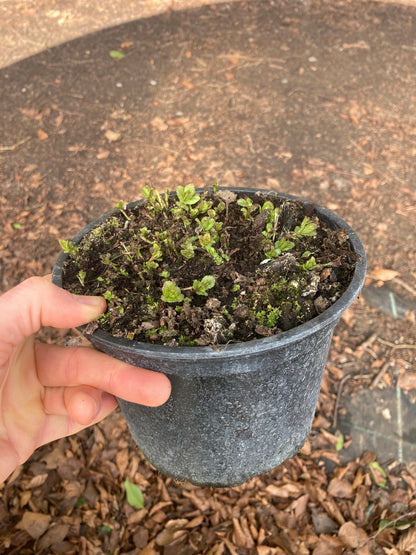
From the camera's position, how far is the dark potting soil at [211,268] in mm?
1554

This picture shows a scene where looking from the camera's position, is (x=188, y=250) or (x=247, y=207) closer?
(x=188, y=250)

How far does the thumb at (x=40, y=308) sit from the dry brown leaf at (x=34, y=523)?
1164 millimetres

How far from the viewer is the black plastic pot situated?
1479 mm

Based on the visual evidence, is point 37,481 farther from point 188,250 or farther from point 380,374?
point 380,374

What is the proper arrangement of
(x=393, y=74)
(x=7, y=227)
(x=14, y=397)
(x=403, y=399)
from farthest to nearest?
(x=393, y=74)
(x=7, y=227)
(x=403, y=399)
(x=14, y=397)

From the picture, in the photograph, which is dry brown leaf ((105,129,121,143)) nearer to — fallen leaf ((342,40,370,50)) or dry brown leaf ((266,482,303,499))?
fallen leaf ((342,40,370,50))

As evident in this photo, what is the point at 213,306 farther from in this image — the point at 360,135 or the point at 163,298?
the point at 360,135

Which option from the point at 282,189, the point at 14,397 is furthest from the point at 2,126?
the point at 14,397

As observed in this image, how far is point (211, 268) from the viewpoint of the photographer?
5.68 feet

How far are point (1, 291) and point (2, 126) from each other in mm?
2028

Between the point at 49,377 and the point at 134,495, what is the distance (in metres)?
0.85

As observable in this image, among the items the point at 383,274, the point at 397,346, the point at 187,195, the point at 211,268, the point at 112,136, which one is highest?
the point at 187,195

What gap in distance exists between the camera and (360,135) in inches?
164

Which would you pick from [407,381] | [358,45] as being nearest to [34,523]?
[407,381]
